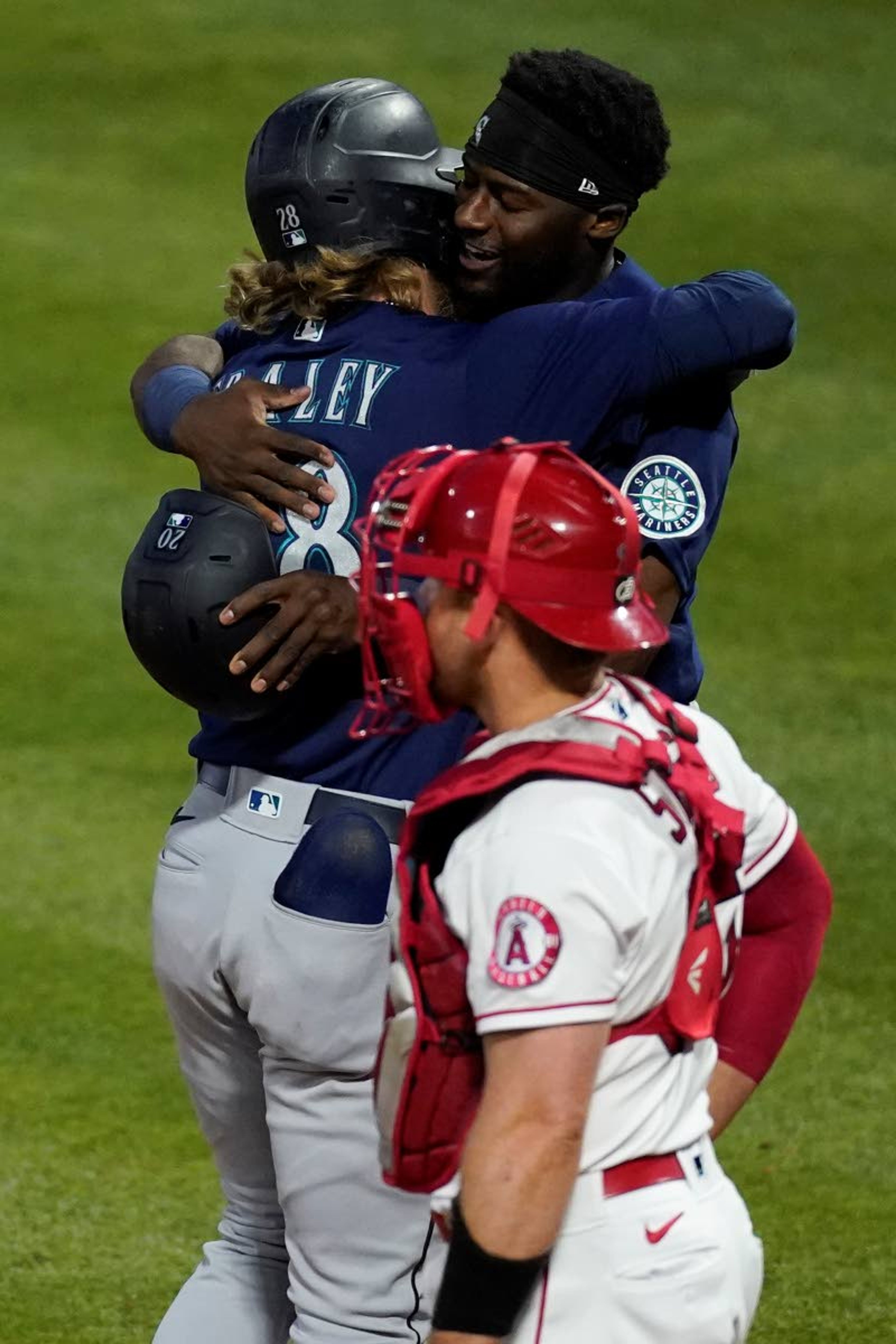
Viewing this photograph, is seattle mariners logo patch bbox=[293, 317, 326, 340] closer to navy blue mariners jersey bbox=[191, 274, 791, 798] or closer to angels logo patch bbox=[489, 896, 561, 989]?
navy blue mariners jersey bbox=[191, 274, 791, 798]

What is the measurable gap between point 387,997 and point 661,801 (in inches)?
18.0

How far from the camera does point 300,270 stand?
3.71 m

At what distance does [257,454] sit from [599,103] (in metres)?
0.91

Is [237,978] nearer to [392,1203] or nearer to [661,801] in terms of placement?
[392,1203]

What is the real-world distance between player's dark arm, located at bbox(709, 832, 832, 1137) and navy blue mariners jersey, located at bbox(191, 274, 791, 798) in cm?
68

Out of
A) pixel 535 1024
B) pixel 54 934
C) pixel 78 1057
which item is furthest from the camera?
pixel 54 934

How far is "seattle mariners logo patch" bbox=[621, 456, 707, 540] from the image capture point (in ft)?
11.7

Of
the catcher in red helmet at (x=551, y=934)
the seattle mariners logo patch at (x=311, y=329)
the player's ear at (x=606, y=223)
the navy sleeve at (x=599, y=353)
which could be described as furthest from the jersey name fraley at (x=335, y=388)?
the catcher in red helmet at (x=551, y=934)

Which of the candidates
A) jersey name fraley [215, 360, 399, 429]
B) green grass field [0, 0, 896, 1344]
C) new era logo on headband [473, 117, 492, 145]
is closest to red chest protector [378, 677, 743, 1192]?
jersey name fraley [215, 360, 399, 429]

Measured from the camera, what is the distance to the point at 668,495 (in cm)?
359

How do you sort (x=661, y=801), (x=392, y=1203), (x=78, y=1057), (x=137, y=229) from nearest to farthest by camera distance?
(x=661, y=801)
(x=392, y=1203)
(x=78, y=1057)
(x=137, y=229)

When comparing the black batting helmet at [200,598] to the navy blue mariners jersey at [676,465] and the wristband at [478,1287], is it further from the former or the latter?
the wristband at [478,1287]

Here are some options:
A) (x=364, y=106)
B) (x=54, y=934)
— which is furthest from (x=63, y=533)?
(x=364, y=106)

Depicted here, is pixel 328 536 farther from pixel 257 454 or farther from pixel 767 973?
pixel 767 973
